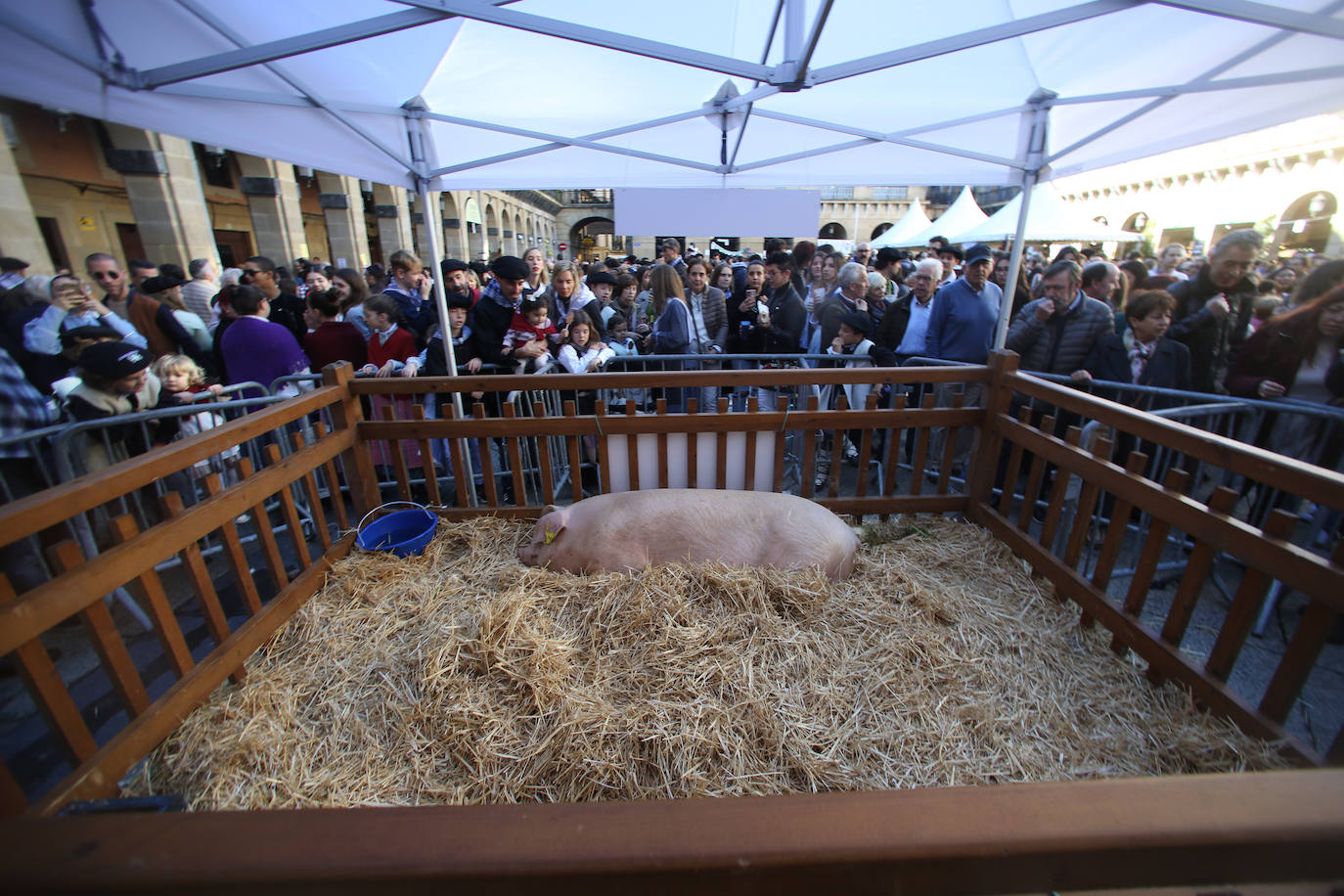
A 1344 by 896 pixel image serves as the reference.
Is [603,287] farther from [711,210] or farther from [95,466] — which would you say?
[95,466]

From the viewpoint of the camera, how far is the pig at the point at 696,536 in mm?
2799

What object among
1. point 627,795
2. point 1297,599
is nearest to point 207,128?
point 627,795

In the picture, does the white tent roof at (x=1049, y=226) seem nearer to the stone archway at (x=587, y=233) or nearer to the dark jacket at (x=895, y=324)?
the dark jacket at (x=895, y=324)

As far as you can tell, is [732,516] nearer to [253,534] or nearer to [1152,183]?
[253,534]

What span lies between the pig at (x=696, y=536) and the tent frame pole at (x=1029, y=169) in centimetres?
260

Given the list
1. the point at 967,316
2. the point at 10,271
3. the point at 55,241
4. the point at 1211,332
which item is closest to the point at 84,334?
the point at 10,271

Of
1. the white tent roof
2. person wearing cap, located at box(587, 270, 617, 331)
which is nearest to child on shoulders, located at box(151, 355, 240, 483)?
person wearing cap, located at box(587, 270, 617, 331)

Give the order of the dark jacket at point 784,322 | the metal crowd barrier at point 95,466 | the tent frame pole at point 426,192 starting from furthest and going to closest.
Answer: the dark jacket at point 784,322 → the tent frame pole at point 426,192 → the metal crowd barrier at point 95,466

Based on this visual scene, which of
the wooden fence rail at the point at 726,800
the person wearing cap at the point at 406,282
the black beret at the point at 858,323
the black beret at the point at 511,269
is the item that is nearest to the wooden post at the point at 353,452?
the wooden fence rail at the point at 726,800

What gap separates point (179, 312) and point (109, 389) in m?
2.49

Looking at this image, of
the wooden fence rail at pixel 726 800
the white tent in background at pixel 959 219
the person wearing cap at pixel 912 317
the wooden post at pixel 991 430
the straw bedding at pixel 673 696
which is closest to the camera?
the wooden fence rail at pixel 726 800

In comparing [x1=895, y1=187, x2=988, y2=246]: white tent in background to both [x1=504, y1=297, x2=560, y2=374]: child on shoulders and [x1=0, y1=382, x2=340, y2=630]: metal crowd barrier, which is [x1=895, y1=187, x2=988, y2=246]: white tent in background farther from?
[x1=0, y1=382, x2=340, y2=630]: metal crowd barrier

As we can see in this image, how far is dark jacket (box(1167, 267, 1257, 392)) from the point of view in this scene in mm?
→ 4242

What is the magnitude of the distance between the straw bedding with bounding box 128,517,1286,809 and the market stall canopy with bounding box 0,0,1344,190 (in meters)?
2.65
